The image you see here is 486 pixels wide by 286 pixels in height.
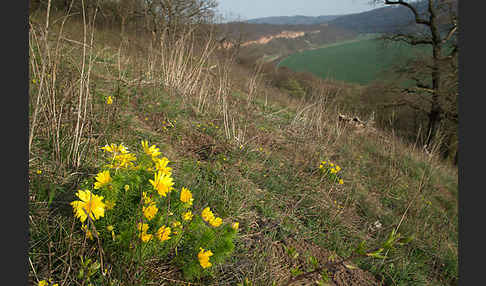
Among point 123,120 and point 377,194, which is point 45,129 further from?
point 377,194

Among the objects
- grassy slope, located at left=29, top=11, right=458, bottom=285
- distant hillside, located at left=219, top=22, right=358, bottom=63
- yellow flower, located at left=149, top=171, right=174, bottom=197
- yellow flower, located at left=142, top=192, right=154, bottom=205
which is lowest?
grassy slope, located at left=29, top=11, right=458, bottom=285

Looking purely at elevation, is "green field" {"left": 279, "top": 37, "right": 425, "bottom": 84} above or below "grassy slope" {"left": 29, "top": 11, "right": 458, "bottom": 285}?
above

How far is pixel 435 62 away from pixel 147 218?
1592 centimetres

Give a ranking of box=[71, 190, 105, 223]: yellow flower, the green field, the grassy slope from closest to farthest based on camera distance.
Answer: box=[71, 190, 105, 223]: yellow flower, the grassy slope, the green field

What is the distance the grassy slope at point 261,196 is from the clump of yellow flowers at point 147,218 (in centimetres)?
14

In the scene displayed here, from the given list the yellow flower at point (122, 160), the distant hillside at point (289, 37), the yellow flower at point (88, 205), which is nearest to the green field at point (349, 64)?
the distant hillside at point (289, 37)

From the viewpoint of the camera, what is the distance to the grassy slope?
4.75 feet

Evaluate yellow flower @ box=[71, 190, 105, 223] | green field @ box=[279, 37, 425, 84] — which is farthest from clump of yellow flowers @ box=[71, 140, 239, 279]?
green field @ box=[279, 37, 425, 84]

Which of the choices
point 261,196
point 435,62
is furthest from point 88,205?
point 435,62

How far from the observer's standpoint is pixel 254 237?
1946 millimetres

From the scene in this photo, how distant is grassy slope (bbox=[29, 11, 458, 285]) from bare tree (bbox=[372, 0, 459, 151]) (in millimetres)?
9976

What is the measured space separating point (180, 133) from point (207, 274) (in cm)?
218

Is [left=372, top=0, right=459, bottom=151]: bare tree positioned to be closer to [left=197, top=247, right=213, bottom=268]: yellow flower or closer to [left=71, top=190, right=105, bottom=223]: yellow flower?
[left=197, top=247, right=213, bottom=268]: yellow flower

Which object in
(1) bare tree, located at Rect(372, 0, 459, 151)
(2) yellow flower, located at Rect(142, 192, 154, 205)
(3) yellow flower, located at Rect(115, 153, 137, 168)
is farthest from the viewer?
(1) bare tree, located at Rect(372, 0, 459, 151)
